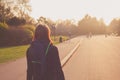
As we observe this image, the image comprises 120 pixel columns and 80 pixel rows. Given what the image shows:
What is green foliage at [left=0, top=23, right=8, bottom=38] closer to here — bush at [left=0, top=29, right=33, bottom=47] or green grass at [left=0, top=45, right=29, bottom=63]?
bush at [left=0, top=29, right=33, bottom=47]

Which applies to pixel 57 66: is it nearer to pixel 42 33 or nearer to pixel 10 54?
pixel 42 33

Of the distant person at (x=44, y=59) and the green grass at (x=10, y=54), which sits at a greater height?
the distant person at (x=44, y=59)

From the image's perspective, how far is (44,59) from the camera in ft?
14.8

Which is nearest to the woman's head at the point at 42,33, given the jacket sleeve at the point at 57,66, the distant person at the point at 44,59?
the distant person at the point at 44,59

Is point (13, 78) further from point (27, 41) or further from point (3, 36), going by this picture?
point (27, 41)

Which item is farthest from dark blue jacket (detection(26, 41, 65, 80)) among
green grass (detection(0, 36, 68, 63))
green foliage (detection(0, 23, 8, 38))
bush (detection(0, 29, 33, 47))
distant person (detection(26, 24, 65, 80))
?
green foliage (detection(0, 23, 8, 38))

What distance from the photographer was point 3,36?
3750cm

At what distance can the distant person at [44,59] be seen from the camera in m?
4.54

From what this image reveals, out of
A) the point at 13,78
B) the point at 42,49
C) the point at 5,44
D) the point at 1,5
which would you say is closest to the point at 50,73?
the point at 42,49

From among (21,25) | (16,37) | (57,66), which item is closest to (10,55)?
(57,66)

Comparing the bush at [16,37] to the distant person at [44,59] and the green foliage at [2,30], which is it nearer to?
the green foliage at [2,30]

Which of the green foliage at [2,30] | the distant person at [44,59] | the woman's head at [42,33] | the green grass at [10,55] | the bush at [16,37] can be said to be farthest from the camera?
the bush at [16,37]

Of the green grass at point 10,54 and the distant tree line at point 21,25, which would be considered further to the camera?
the distant tree line at point 21,25

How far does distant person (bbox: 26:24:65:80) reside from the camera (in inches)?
179
